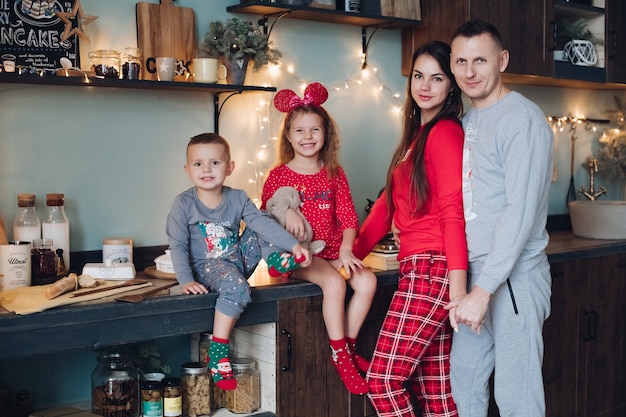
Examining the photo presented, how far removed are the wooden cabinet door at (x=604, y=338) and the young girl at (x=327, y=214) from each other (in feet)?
4.04

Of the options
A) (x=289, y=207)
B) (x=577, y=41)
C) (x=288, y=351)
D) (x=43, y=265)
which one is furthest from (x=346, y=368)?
(x=577, y=41)

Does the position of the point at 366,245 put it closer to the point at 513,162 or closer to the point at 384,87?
the point at 513,162

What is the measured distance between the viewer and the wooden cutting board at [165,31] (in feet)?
8.98

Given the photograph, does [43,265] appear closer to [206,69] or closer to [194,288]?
[194,288]

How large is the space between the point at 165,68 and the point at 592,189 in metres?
2.60

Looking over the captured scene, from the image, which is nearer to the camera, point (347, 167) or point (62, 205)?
point (62, 205)

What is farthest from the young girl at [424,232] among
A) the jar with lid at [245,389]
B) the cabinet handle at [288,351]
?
the jar with lid at [245,389]

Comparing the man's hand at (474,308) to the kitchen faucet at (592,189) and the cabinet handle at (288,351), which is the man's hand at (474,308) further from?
the kitchen faucet at (592,189)

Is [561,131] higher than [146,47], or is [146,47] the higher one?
[146,47]

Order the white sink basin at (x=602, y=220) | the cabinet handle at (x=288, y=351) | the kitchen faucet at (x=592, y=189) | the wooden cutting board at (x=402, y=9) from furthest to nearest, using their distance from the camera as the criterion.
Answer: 1. the kitchen faucet at (x=592, y=189)
2. the white sink basin at (x=602, y=220)
3. the wooden cutting board at (x=402, y=9)
4. the cabinet handle at (x=288, y=351)

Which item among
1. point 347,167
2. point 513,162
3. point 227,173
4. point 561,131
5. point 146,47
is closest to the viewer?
point 513,162

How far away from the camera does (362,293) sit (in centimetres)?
262

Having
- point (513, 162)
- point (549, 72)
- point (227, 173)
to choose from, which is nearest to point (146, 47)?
point (227, 173)

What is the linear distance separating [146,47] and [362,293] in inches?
43.1
